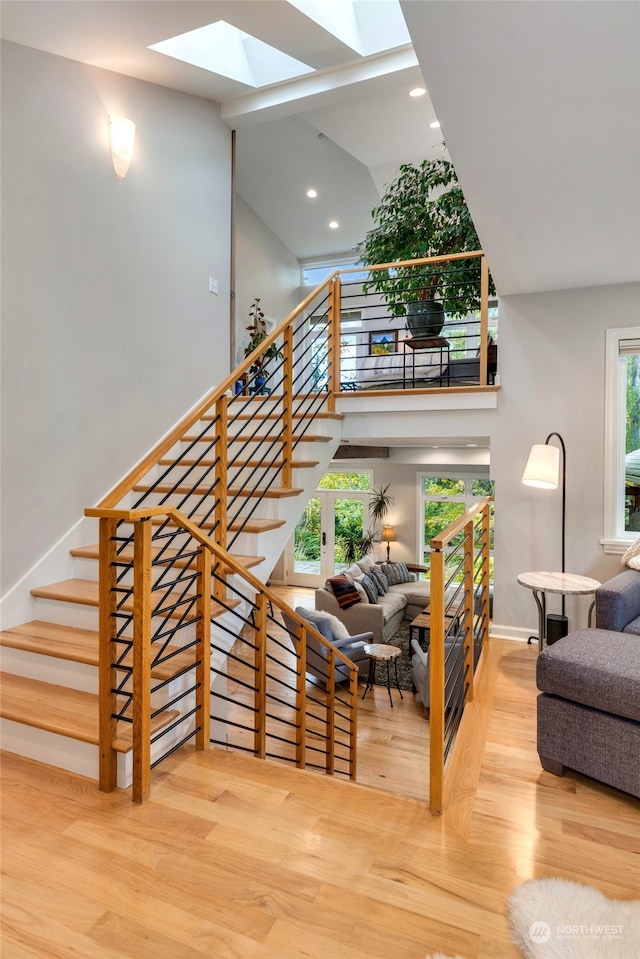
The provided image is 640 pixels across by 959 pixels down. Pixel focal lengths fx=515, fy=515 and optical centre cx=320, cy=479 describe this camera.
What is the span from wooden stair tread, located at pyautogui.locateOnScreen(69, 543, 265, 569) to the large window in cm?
639

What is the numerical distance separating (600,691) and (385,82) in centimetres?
433

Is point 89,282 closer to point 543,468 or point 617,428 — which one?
point 543,468

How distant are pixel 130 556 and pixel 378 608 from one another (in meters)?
4.51

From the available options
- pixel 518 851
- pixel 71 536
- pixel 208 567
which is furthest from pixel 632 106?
pixel 71 536

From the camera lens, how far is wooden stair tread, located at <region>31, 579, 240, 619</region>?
2.49 m

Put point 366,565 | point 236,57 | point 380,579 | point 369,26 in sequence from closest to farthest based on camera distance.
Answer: point 369,26
point 236,57
point 380,579
point 366,565

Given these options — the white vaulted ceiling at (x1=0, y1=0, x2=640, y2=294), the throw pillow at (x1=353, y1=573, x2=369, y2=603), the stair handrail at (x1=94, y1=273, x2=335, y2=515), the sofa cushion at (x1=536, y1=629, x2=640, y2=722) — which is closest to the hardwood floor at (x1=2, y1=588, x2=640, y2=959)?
the sofa cushion at (x1=536, y1=629, x2=640, y2=722)

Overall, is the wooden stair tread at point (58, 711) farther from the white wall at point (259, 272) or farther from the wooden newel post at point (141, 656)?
the white wall at point (259, 272)

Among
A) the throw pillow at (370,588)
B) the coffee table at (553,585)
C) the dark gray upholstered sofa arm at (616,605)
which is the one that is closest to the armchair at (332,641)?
the throw pillow at (370,588)

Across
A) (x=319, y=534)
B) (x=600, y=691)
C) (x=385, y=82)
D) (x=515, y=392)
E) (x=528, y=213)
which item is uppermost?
(x=385, y=82)

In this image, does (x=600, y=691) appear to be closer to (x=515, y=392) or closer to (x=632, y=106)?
(x=632, y=106)

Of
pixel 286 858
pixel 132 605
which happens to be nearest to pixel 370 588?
pixel 132 605

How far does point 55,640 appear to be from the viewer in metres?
2.53

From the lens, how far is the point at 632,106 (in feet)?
5.75
